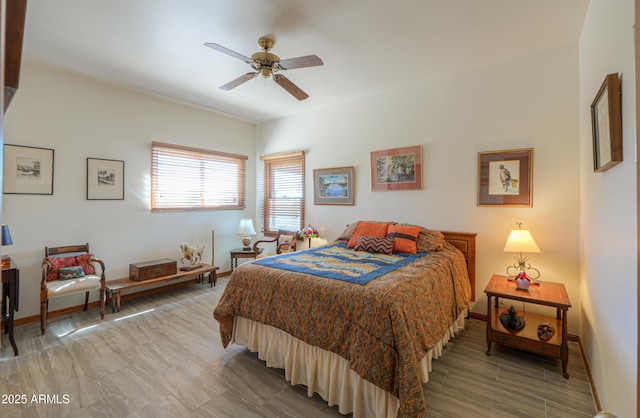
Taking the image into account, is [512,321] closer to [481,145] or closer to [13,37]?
[481,145]

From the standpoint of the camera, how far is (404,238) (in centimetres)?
356

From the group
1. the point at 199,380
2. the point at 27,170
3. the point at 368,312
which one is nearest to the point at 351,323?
the point at 368,312

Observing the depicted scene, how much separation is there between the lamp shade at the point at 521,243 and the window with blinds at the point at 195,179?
4.40 meters

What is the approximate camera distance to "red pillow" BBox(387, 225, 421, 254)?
3.45m

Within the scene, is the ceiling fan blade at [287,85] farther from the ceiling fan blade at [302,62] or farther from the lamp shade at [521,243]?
the lamp shade at [521,243]

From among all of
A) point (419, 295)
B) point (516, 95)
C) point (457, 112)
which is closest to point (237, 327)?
point (419, 295)

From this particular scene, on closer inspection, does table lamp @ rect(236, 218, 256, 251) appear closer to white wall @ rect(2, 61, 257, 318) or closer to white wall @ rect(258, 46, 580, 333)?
white wall @ rect(2, 61, 257, 318)

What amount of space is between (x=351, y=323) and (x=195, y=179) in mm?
3998

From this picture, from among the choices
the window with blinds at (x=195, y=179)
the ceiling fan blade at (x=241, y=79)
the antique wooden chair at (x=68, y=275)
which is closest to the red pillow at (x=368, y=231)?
the ceiling fan blade at (x=241, y=79)

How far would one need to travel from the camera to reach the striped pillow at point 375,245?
348cm

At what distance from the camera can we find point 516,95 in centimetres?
337

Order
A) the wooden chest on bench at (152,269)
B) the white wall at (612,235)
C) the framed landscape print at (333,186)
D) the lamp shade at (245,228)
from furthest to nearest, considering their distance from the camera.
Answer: the lamp shade at (245,228)
the framed landscape print at (333,186)
the wooden chest on bench at (152,269)
the white wall at (612,235)

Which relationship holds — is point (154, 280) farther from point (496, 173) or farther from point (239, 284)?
point (496, 173)

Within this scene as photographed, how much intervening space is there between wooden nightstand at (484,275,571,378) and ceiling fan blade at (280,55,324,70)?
260 centimetres
